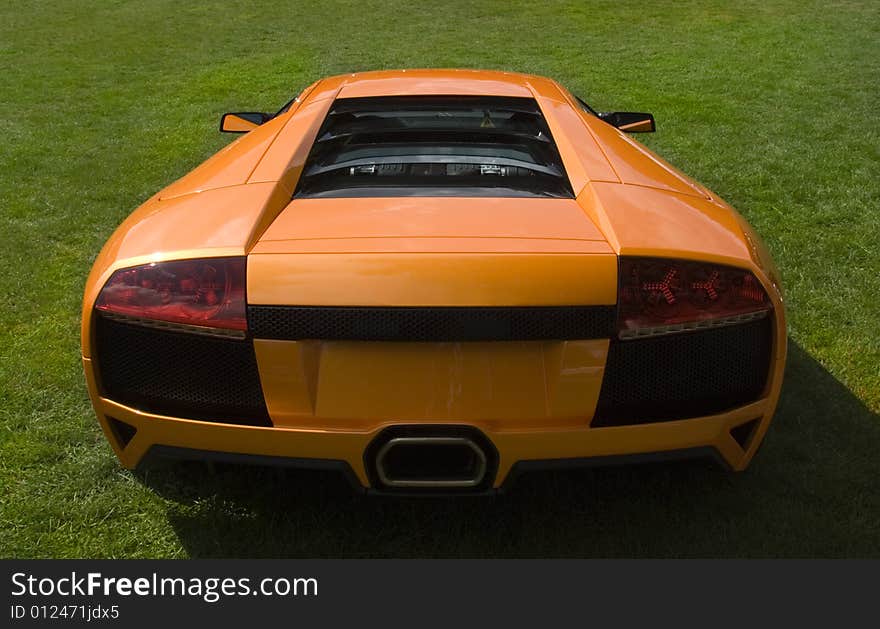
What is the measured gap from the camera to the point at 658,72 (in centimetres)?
1111

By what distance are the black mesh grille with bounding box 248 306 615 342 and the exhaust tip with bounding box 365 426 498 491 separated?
0.23 metres

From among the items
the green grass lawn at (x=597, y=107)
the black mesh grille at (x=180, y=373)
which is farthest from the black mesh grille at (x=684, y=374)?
the black mesh grille at (x=180, y=373)

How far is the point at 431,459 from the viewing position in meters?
2.09

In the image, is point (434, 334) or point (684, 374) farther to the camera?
point (684, 374)

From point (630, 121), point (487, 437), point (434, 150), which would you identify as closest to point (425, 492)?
point (487, 437)

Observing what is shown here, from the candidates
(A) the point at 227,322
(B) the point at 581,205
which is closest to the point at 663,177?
(B) the point at 581,205

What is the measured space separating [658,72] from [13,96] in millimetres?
7850

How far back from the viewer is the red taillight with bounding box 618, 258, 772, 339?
6.36ft

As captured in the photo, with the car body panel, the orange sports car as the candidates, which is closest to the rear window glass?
the orange sports car

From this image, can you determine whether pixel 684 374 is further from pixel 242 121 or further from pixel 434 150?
pixel 242 121

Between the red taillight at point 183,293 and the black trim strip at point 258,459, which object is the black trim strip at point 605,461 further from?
the red taillight at point 183,293

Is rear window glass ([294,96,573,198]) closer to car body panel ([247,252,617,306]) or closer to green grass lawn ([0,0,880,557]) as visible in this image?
car body panel ([247,252,617,306])

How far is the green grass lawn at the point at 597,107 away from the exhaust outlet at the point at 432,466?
0.39 metres

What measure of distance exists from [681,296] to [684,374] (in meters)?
0.20
